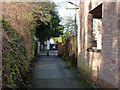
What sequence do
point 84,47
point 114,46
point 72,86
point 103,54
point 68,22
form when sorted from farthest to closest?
point 68,22 → point 84,47 → point 72,86 → point 103,54 → point 114,46

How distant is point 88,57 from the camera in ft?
20.8

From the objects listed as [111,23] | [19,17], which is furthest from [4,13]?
[111,23]

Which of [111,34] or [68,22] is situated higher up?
[68,22]

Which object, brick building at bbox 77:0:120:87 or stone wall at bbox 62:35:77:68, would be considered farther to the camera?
stone wall at bbox 62:35:77:68

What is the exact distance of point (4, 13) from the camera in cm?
426

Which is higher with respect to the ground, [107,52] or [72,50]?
[107,52]

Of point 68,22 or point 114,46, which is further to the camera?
point 68,22

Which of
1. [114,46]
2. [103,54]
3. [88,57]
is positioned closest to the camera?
[114,46]

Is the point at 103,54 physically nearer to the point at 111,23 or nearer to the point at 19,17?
the point at 111,23

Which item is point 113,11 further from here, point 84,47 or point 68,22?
point 68,22

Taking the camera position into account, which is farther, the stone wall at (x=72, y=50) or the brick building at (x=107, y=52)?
the stone wall at (x=72, y=50)

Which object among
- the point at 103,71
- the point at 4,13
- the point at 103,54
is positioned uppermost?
the point at 4,13

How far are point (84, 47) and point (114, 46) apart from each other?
2774 mm

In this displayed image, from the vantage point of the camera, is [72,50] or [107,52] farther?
[72,50]
